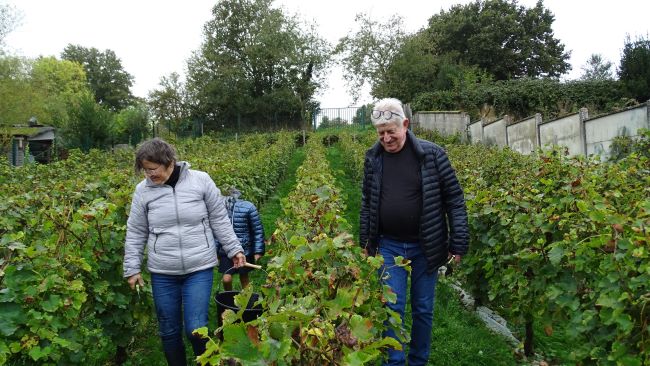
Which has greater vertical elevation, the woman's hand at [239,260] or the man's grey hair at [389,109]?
the man's grey hair at [389,109]

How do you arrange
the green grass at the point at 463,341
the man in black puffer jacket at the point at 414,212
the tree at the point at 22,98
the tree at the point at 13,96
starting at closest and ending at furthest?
the man in black puffer jacket at the point at 414,212 < the green grass at the point at 463,341 < the tree at the point at 13,96 < the tree at the point at 22,98

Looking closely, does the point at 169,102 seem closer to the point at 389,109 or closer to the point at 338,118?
the point at 338,118

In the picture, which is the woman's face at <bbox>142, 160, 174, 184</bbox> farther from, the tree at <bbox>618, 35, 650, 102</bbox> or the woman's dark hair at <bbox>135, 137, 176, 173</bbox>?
the tree at <bbox>618, 35, 650, 102</bbox>

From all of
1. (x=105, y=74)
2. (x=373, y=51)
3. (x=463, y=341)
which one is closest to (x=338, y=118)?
(x=373, y=51)

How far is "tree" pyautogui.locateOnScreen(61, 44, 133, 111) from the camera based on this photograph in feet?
217

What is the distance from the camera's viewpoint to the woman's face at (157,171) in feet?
10.8

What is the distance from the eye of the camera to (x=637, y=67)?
2400 centimetres

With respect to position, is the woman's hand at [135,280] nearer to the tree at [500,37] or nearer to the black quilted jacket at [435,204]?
the black quilted jacket at [435,204]

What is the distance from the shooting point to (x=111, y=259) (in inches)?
153

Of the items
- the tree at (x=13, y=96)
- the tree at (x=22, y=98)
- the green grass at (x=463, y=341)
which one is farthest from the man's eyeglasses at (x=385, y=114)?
the tree at (x=13, y=96)

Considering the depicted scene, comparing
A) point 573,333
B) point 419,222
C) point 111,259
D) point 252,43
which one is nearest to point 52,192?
point 111,259

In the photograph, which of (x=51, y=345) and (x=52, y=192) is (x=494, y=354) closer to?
(x=51, y=345)

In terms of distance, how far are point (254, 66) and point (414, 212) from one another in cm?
3662

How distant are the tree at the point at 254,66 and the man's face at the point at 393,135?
33.3 metres
